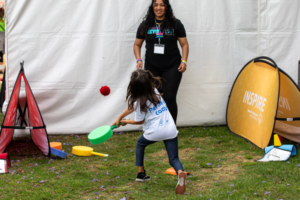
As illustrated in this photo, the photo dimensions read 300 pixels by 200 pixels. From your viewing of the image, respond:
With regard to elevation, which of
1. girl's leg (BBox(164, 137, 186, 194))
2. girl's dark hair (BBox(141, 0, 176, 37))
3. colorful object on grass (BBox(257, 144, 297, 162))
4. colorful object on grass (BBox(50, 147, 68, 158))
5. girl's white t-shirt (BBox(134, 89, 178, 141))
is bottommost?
colorful object on grass (BBox(50, 147, 68, 158))

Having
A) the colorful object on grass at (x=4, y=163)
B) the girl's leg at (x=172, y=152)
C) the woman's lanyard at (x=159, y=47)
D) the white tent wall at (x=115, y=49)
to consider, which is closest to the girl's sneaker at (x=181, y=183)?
the girl's leg at (x=172, y=152)

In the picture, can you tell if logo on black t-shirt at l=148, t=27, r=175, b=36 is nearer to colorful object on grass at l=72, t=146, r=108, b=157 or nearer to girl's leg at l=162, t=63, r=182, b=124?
girl's leg at l=162, t=63, r=182, b=124

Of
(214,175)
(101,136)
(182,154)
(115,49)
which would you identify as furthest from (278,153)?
(115,49)

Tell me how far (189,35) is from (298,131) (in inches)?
74.4

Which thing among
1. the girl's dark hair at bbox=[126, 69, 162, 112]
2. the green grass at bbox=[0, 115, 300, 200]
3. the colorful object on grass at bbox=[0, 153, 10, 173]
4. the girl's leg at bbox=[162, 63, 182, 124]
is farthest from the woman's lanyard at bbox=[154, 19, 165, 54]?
the colorful object on grass at bbox=[0, 153, 10, 173]

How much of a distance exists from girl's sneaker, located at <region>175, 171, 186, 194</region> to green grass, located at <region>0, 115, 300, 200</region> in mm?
48

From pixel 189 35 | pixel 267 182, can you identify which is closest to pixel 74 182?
pixel 267 182

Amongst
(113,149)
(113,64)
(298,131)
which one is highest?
(113,64)

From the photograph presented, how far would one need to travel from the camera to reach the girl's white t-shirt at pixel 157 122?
8.64ft

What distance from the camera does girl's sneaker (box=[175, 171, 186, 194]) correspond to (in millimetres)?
2496

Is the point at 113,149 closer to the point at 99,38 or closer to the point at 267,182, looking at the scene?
the point at 99,38

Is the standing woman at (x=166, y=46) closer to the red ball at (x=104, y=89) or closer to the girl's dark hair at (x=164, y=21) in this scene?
the girl's dark hair at (x=164, y=21)

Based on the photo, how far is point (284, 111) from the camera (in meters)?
3.79

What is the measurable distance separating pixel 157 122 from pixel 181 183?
0.50 metres
